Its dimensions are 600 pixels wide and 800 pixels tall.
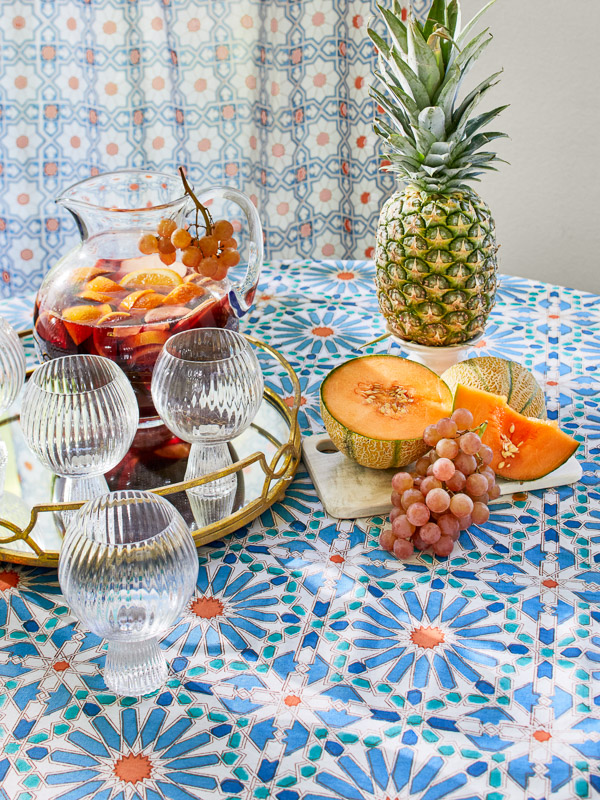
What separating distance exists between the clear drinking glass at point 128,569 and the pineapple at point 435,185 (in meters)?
0.68

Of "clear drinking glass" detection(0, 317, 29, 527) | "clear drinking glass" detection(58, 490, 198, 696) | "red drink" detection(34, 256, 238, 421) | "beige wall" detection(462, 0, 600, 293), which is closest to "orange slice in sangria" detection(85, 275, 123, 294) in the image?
"red drink" detection(34, 256, 238, 421)

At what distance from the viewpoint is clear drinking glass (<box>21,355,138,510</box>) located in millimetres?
883

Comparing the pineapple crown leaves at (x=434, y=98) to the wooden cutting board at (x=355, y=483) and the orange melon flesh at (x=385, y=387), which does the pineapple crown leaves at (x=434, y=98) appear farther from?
the wooden cutting board at (x=355, y=483)

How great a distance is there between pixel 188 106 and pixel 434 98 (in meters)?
1.76

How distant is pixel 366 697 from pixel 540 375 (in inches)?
30.3

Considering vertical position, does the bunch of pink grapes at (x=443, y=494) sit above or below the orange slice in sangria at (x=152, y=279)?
below

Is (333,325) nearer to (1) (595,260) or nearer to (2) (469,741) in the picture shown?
(2) (469,741)

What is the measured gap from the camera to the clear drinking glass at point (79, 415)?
2.90 ft

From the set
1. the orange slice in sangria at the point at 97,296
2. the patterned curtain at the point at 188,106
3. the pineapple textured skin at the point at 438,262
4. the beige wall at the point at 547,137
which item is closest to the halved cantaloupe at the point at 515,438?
the pineapple textured skin at the point at 438,262

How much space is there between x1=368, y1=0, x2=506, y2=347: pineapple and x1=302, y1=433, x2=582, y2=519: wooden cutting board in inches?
12.2

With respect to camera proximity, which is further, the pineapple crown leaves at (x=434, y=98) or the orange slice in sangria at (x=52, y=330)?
the pineapple crown leaves at (x=434, y=98)

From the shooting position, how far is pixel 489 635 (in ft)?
2.68

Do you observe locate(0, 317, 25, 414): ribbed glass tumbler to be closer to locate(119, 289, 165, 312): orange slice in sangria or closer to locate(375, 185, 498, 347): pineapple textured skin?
locate(119, 289, 165, 312): orange slice in sangria

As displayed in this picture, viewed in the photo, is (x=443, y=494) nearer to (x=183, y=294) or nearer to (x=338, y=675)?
(x=338, y=675)
